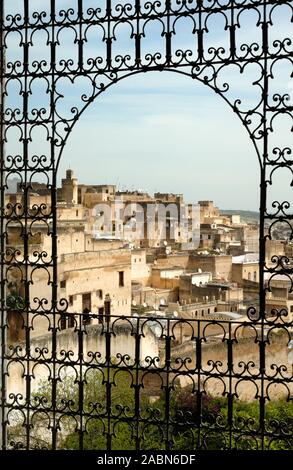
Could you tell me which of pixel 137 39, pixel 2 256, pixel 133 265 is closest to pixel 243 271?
pixel 133 265

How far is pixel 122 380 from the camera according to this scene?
1141 centimetres

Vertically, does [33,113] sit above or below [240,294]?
above

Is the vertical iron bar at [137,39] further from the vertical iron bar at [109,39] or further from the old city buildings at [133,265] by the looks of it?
the old city buildings at [133,265]

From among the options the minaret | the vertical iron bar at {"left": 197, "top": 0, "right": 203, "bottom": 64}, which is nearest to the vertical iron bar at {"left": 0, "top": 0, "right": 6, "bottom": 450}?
the vertical iron bar at {"left": 197, "top": 0, "right": 203, "bottom": 64}

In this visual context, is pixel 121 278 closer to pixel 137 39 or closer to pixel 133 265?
pixel 133 265

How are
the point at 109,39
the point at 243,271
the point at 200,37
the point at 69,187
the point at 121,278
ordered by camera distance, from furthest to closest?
the point at 69,187, the point at 243,271, the point at 121,278, the point at 109,39, the point at 200,37

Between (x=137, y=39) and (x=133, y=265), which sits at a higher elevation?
(x=137, y=39)

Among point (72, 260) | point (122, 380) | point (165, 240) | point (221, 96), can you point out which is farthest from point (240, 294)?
point (221, 96)

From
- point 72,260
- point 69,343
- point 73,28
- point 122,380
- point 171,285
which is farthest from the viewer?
point 171,285

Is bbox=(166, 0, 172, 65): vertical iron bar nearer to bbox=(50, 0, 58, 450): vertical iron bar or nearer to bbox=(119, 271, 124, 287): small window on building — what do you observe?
bbox=(50, 0, 58, 450): vertical iron bar

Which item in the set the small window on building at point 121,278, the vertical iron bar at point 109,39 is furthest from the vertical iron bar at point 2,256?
the small window on building at point 121,278

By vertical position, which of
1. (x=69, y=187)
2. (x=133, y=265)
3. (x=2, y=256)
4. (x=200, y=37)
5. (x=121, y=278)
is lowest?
(x=133, y=265)

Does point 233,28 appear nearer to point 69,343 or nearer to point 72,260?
point 69,343

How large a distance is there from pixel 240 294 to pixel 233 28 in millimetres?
26147
